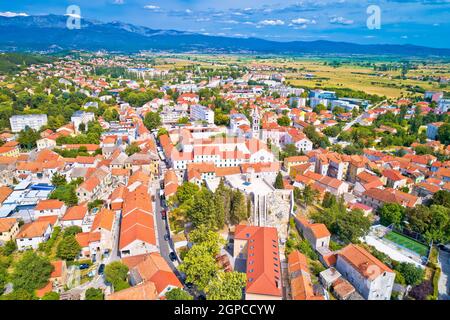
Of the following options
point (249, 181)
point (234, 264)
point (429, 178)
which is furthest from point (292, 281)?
point (429, 178)

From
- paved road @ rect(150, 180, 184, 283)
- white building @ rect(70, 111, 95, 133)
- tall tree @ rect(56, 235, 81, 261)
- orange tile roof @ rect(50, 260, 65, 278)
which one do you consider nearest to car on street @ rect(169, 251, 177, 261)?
paved road @ rect(150, 180, 184, 283)

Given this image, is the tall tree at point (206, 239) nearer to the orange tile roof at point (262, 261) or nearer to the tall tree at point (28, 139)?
the orange tile roof at point (262, 261)

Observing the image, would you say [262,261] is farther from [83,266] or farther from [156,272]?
[83,266]

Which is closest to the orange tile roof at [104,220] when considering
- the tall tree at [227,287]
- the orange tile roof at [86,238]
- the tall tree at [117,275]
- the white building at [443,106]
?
the orange tile roof at [86,238]

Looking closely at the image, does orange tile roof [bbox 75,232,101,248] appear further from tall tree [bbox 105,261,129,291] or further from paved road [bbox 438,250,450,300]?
paved road [bbox 438,250,450,300]

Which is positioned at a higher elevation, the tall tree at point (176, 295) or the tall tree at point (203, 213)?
the tall tree at point (203, 213)
